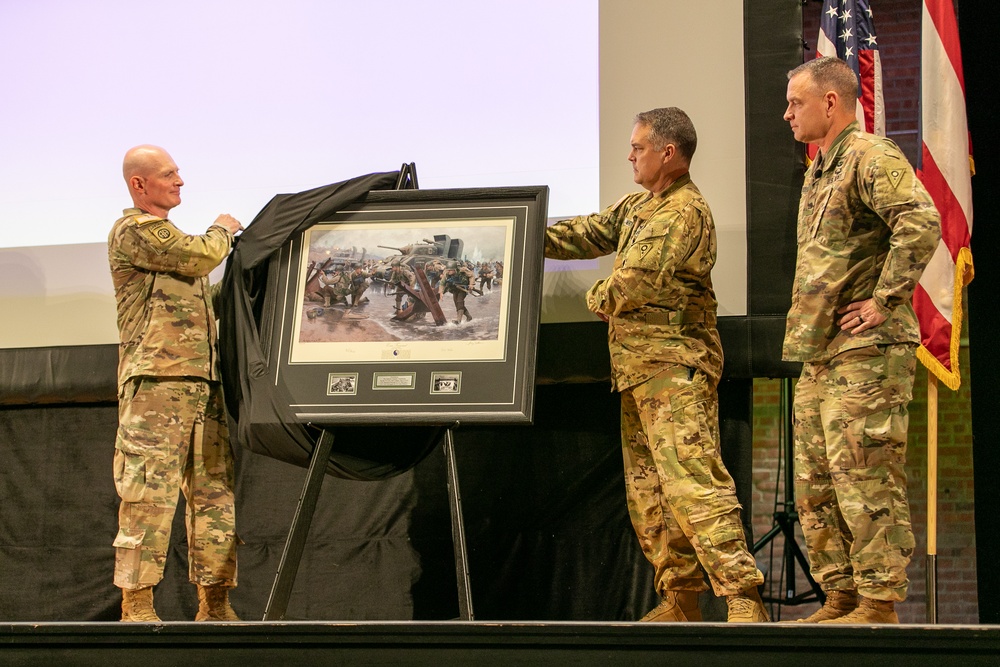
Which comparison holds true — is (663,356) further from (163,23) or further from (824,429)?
(163,23)

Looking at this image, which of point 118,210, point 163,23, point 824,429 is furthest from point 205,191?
point 824,429

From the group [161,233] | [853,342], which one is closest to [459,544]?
[853,342]

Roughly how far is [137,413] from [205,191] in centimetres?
110

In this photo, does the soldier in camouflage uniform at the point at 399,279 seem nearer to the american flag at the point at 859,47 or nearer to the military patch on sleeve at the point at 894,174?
the military patch on sleeve at the point at 894,174

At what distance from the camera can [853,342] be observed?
9.14 ft

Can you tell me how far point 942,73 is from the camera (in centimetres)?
360

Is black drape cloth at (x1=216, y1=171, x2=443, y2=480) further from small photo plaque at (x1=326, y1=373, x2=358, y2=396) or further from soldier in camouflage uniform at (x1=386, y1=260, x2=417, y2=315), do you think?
soldier in camouflage uniform at (x1=386, y1=260, x2=417, y2=315)

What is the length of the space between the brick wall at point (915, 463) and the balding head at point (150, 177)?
3973 mm

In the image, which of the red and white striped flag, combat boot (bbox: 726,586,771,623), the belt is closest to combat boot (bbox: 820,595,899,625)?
combat boot (bbox: 726,586,771,623)

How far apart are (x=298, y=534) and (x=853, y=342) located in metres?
1.58

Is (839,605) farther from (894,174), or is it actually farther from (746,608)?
(894,174)

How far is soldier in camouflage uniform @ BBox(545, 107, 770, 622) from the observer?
2.96m

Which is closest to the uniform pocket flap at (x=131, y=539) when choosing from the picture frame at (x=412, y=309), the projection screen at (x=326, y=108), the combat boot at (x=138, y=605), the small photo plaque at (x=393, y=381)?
the combat boot at (x=138, y=605)

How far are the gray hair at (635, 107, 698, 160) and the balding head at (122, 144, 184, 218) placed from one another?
1.53m
